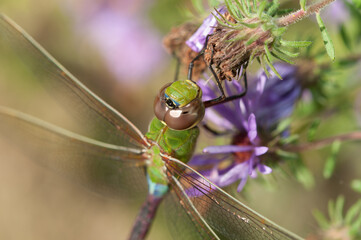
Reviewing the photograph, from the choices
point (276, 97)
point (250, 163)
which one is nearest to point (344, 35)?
point (276, 97)

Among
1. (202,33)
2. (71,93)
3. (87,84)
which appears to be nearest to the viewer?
(202,33)

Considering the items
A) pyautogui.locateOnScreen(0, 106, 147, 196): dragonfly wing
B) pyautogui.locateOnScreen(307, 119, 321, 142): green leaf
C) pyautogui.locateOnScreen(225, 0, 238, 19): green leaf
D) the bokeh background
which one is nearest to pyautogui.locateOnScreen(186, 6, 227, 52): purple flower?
pyautogui.locateOnScreen(225, 0, 238, 19): green leaf

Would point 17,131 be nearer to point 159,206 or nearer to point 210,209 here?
point 159,206

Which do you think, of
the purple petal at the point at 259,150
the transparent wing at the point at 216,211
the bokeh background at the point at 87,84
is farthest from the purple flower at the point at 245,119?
the bokeh background at the point at 87,84

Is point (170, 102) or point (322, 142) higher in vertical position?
point (170, 102)

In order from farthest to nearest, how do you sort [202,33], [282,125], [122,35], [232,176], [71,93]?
[122,35] < [71,93] < [282,125] < [232,176] < [202,33]

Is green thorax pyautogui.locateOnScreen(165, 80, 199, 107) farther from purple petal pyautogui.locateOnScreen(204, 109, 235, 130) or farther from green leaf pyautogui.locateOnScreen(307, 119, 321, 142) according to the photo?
green leaf pyautogui.locateOnScreen(307, 119, 321, 142)

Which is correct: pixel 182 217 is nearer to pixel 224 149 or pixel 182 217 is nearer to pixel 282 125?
pixel 224 149
